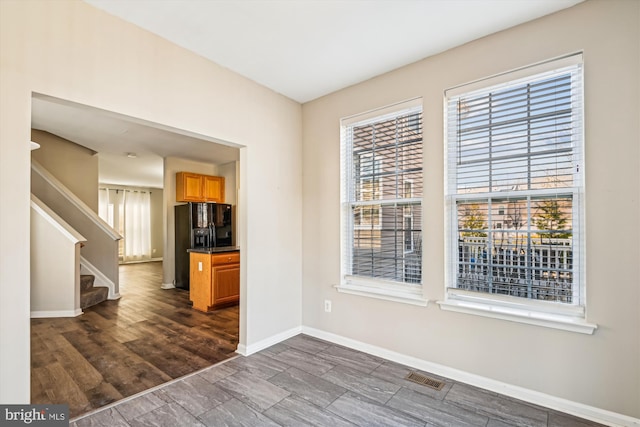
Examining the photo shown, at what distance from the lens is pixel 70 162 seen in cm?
Answer: 529

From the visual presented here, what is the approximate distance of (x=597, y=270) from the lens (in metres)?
1.99

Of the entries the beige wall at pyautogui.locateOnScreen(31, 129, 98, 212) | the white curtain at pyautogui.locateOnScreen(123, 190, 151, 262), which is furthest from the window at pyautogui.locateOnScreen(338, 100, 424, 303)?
the white curtain at pyautogui.locateOnScreen(123, 190, 151, 262)

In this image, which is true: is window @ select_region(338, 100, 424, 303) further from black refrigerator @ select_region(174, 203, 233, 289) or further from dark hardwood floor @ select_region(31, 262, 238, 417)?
black refrigerator @ select_region(174, 203, 233, 289)

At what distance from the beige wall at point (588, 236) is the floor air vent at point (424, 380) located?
16 centimetres

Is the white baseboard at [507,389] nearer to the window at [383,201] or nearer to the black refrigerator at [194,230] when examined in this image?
the window at [383,201]

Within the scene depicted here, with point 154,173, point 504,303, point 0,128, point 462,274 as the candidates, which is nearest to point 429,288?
point 462,274

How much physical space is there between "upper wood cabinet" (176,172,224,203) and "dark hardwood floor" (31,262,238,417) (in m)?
2.12

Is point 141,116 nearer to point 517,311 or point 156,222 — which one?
point 517,311

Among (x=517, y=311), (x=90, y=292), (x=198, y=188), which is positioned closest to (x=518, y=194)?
(x=517, y=311)

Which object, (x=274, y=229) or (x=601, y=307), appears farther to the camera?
(x=274, y=229)

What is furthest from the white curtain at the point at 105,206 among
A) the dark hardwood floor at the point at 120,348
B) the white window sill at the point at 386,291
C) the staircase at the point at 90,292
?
the white window sill at the point at 386,291

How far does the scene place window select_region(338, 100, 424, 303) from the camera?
285cm

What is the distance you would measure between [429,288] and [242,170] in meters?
2.08

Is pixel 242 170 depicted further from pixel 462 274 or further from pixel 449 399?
pixel 449 399
